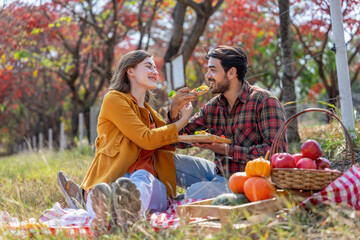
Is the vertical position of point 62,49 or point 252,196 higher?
point 62,49

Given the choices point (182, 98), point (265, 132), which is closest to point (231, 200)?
point (265, 132)

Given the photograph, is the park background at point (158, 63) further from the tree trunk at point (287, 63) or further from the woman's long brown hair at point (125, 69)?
the woman's long brown hair at point (125, 69)

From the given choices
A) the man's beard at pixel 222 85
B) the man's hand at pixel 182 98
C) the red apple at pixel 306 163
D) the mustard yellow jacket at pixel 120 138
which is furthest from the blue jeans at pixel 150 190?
the red apple at pixel 306 163

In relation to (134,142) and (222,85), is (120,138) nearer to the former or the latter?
(134,142)

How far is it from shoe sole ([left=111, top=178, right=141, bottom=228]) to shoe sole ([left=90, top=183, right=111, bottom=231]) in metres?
0.04

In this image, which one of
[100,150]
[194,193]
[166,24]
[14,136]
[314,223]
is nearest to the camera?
[314,223]

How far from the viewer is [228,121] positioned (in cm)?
380

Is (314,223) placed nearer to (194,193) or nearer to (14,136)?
(194,193)

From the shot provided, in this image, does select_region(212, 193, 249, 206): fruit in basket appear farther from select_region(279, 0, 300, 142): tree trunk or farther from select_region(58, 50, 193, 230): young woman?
select_region(279, 0, 300, 142): tree trunk

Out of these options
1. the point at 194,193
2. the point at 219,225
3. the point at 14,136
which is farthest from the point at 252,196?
the point at 14,136

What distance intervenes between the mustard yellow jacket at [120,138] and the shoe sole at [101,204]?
0.67 meters

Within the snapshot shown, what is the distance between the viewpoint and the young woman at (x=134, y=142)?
3334mm

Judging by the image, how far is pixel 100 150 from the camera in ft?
11.5

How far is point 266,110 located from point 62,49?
12.1 meters
